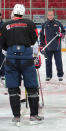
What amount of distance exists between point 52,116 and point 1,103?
41.1 inches

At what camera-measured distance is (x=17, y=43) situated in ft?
15.5

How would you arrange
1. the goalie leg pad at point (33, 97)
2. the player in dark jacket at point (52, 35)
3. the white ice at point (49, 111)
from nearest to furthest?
1. the white ice at point (49, 111)
2. the goalie leg pad at point (33, 97)
3. the player in dark jacket at point (52, 35)

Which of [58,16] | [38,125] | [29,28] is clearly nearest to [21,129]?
[38,125]

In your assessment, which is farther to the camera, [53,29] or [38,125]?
[53,29]

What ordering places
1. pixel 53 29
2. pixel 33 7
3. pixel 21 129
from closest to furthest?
pixel 21 129
pixel 53 29
pixel 33 7

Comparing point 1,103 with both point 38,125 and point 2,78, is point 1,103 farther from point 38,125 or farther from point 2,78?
point 2,78

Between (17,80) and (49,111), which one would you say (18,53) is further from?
(49,111)

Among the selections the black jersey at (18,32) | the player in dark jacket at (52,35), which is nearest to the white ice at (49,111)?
the player in dark jacket at (52,35)

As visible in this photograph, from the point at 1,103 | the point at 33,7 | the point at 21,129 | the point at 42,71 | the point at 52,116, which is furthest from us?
the point at 33,7

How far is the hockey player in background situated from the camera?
4734 mm

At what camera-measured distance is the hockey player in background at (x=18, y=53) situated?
4.73 metres

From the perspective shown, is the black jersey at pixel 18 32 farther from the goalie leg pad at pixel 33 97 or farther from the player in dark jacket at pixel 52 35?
the player in dark jacket at pixel 52 35

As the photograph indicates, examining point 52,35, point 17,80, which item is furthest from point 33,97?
point 52,35

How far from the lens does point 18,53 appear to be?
4.74m
